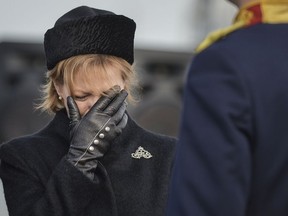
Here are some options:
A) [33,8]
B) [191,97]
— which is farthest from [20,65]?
[191,97]

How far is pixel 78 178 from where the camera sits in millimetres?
2350

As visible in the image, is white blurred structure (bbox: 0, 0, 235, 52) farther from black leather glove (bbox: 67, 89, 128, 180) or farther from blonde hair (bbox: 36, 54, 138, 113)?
black leather glove (bbox: 67, 89, 128, 180)

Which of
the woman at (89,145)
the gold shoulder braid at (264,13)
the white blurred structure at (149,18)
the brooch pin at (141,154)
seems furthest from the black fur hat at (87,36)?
the white blurred structure at (149,18)

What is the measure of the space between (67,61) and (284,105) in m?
1.10

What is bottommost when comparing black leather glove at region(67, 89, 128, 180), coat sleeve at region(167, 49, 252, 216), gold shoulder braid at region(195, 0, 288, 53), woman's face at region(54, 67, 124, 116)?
black leather glove at region(67, 89, 128, 180)

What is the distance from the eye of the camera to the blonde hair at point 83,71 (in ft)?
8.09

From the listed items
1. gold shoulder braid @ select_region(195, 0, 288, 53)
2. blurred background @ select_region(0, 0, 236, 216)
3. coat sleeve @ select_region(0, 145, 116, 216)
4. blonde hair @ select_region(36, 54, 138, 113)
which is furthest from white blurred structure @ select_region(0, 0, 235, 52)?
gold shoulder braid @ select_region(195, 0, 288, 53)

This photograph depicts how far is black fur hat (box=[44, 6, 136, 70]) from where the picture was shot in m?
2.48

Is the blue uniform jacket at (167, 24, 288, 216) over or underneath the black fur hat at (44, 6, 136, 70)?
over

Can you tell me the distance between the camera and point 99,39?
2.49m

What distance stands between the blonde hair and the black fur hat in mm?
16

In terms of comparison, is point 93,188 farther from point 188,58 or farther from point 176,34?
point 188,58

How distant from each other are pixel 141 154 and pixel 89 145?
25 cm

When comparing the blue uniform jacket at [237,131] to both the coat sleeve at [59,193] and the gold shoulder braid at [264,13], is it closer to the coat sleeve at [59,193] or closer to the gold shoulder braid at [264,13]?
the gold shoulder braid at [264,13]
